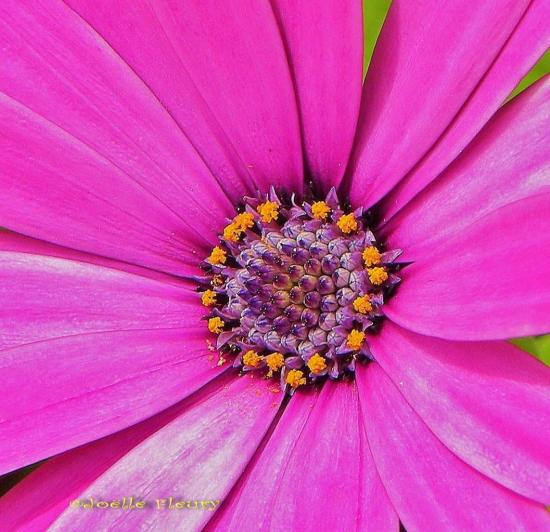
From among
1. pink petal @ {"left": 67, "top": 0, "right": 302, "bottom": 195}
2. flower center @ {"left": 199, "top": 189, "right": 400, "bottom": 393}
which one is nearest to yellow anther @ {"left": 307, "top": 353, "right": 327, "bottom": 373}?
flower center @ {"left": 199, "top": 189, "right": 400, "bottom": 393}

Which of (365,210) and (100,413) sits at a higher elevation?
(365,210)

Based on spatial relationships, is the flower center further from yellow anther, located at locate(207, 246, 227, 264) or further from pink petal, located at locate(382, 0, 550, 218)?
pink petal, located at locate(382, 0, 550, 218)

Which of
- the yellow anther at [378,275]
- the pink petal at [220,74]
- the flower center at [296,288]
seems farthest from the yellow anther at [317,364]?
the pink petal at [220,74]

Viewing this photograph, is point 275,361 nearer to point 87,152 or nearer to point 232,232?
point 232,232

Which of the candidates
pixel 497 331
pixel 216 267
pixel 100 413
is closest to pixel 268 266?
pixel 216 267

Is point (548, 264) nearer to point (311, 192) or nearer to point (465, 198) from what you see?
point (465, 198)

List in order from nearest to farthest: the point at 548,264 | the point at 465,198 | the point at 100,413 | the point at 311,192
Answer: the point at 548,264, the point at 465,198, the point at 100,413, the point at 311,192
